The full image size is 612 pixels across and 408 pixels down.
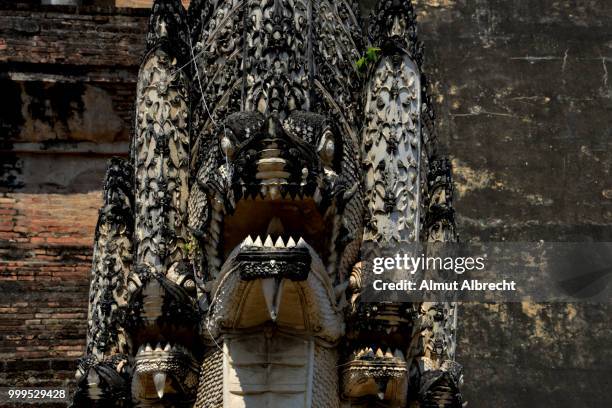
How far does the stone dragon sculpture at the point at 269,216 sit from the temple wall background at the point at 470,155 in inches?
129

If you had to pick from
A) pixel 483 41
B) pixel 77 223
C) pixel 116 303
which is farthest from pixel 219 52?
pixel 483 41

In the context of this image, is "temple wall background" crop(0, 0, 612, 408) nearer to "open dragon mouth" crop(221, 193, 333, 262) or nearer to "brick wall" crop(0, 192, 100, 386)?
"brick wall" crop(0, 192, 100, 386)

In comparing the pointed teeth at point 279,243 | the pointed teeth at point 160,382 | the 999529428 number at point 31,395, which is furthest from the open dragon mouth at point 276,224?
the 999529428 number at point 31,395

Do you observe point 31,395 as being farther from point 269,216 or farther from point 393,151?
point 269,216

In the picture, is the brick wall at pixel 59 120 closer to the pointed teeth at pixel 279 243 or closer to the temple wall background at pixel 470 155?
the temple wall background at pixel 470 155

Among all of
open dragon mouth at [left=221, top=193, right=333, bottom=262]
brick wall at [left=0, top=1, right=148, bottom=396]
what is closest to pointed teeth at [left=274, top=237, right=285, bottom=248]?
open dragon mouth at [left=221, top=193, right=333, bottom=262]

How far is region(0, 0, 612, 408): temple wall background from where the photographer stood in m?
12.7

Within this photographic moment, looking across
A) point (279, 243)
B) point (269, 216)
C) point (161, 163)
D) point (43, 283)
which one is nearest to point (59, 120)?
point (43, 283)

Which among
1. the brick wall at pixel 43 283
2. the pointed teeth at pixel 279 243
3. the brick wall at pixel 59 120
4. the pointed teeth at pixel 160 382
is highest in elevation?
the brick wall at pixel 59 120

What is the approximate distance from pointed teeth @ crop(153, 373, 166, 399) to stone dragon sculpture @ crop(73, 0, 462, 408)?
0.01 meters

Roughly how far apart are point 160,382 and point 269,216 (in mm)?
974

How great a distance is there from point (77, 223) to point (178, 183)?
4893 millimetres

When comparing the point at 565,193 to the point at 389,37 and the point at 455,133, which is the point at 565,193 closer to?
the point at 455,133

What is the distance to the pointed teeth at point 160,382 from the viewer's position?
8297 mm
